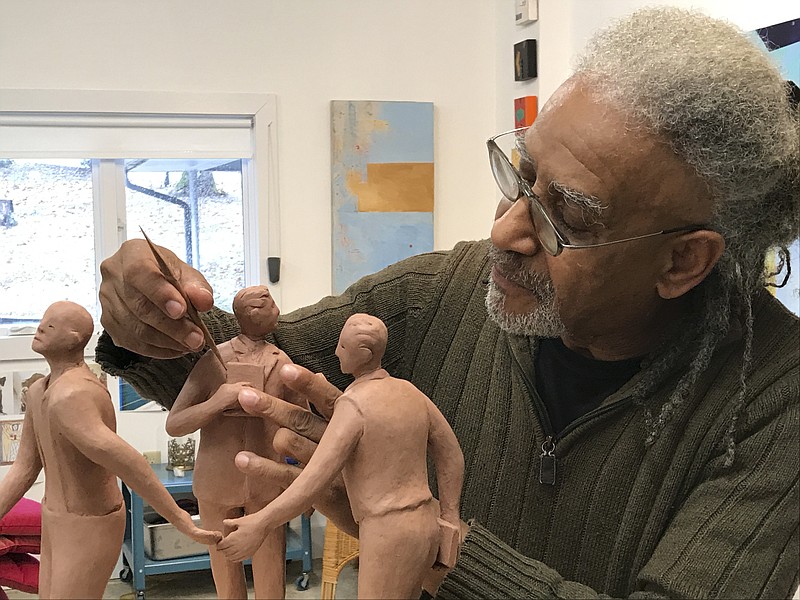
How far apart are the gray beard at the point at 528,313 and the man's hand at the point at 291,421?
342mm

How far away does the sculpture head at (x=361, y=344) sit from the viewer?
86 centimetres

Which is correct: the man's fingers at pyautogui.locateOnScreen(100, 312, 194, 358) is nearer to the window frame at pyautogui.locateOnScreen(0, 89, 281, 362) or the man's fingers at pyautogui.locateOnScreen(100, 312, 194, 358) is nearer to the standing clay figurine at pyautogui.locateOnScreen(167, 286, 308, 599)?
the standing clay figurine at pyautogui.locateOnScreen(167, 286, 308, 599)

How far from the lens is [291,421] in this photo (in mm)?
881

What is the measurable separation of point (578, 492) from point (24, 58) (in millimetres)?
2807

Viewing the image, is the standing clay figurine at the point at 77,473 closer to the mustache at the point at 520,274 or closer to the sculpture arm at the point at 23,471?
the sculpture arm at the point at 23,471

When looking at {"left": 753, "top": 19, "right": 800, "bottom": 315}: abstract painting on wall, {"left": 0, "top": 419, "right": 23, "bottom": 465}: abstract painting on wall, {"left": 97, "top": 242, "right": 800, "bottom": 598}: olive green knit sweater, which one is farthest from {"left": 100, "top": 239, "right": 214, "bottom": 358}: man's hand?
{"left": 0, "top": 419, "right": 23, "bottom": 465}: abstract painting on wall

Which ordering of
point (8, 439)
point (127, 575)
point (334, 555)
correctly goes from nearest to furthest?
point (334, 555)
point (8, 439)
point (127, 575)

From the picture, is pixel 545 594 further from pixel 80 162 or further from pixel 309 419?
pixel 80 162

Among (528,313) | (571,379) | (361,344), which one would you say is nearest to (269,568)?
(361,344)

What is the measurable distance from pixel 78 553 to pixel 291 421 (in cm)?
24

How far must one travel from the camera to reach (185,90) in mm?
3373

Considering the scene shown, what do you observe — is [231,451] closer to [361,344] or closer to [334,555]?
[361,344]

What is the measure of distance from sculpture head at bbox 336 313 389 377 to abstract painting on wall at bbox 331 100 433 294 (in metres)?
2.63

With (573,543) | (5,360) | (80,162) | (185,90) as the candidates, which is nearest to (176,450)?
(5,360)
